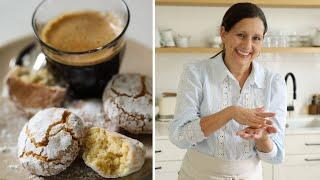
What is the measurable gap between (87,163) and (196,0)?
161 cm

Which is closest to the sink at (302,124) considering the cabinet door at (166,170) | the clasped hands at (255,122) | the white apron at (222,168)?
the cabinet door at (166,170)

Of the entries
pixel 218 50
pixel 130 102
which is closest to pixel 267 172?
pixel 218 50

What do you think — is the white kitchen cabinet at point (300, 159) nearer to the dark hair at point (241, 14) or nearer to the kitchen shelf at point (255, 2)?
the kitchen shelf at point (255, 2)

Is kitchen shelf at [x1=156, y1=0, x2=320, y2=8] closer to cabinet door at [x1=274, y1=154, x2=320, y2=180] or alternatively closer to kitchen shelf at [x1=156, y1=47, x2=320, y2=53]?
kitchen shelf at [x1=156, y1=47, x2=320, y2=53]

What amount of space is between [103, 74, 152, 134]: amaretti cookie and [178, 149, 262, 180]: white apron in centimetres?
22

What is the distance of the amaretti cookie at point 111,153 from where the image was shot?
1354mm

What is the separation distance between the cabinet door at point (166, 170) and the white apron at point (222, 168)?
95 centimetres

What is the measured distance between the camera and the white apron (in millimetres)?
1439

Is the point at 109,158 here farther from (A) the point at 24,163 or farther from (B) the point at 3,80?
(B) the point at 3,80

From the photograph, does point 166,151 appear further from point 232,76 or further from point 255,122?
point 255,122

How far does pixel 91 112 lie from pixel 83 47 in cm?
23

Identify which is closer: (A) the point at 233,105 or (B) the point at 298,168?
(A) the point at 233,105

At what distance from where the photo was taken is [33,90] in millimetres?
1359

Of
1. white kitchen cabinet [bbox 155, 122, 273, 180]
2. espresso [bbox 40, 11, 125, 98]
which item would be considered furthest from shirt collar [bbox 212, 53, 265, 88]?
white kitchen cabinet [bbox 155, 122, 273, 180]
